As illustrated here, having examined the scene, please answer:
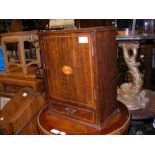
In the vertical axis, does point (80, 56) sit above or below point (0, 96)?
above

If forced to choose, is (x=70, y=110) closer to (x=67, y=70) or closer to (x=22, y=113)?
(x=67, y=70)

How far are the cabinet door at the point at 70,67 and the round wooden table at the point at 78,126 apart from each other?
12 cm

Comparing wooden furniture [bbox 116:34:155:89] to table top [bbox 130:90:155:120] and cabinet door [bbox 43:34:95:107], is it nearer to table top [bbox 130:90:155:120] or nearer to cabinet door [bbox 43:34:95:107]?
table top [bbox 130:90:155:120]

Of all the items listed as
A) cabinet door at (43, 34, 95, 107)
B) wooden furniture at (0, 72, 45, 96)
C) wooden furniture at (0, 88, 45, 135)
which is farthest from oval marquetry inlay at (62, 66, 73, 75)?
wooden furniture at (0, 72, 45, 96)

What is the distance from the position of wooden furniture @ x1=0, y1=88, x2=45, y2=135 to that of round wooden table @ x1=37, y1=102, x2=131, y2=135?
22 centimetres

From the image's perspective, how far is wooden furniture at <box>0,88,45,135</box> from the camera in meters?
1.32

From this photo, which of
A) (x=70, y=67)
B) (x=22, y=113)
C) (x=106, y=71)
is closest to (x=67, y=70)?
(x=70, y=67)

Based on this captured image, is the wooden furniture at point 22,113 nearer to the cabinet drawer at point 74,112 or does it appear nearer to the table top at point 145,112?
the cabinet drawer at point 74,112

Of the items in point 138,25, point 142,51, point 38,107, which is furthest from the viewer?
point 142,51

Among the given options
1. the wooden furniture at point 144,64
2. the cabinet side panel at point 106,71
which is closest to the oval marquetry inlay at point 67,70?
the cabinet side panel at point 106,71

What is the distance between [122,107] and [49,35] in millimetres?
646
